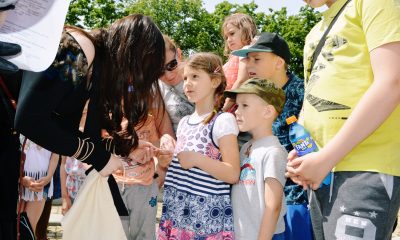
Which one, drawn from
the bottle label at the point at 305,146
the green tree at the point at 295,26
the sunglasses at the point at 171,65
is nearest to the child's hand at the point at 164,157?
the sunglasses at the point at 171,65

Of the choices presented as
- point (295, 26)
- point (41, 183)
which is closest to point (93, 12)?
point (295, 26)

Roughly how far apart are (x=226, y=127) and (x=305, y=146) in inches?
37.6

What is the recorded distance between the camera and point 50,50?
171cm

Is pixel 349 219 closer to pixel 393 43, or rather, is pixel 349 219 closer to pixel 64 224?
pixel 393 43

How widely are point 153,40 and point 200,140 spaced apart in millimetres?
806

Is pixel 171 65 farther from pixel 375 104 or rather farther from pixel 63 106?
pixel 375 104

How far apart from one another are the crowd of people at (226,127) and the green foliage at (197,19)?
1764cm

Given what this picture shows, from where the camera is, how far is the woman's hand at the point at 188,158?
2.80m

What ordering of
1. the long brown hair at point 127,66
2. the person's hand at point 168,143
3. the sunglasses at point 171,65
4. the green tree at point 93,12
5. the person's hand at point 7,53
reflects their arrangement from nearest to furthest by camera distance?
1. the person's hand at point 7,53
2. the long brown hair at point 127,66
3. the person's hand at point 168,143
4. the sunglasses at point 171,65
5. the green tree at point 93,12

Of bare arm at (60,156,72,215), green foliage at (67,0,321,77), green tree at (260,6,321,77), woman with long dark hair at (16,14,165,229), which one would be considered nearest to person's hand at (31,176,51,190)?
bare arm at (60,156,72,215)

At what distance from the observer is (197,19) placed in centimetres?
3647

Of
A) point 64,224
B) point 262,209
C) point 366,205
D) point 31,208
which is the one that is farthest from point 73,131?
point 31,208

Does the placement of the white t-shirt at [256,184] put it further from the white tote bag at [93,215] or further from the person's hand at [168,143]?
the white tote bag at [93,215]

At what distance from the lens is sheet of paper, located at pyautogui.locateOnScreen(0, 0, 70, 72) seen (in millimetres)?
1693
